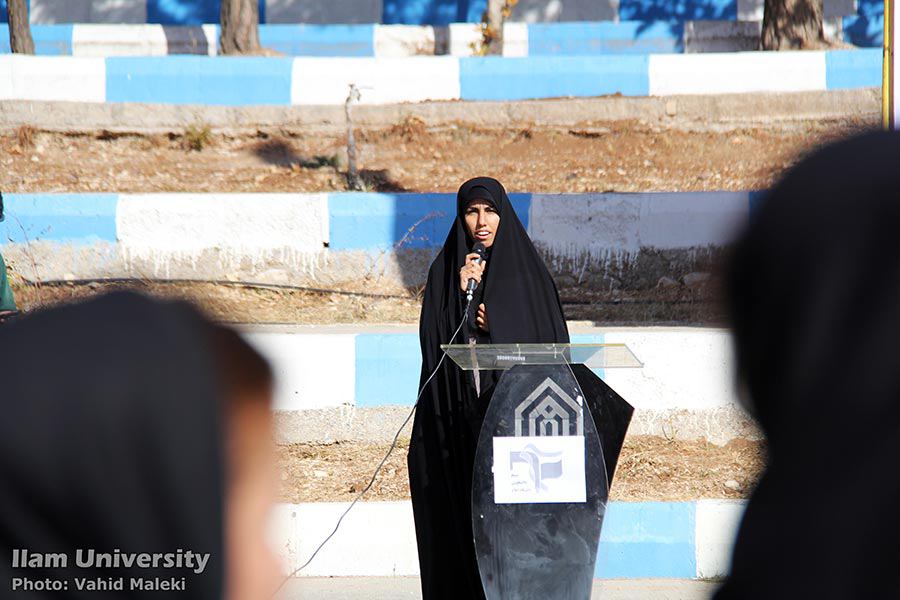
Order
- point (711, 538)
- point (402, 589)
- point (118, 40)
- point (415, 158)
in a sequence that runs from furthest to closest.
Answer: point (118, 40), point (415, 158), point (711, 538), point (402, 589)

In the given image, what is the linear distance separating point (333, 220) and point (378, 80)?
3.26m

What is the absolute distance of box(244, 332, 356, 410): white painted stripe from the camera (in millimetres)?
6316

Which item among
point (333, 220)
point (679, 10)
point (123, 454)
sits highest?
point (679, 10)

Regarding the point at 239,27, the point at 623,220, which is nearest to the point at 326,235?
the point at 623,220

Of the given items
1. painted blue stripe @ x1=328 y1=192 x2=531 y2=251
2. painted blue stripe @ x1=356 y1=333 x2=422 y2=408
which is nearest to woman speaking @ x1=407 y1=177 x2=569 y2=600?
painted blue stripe @ x1=356 y1=333 x2=422 y2=408

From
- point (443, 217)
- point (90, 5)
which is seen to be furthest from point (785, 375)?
point (90, 5)

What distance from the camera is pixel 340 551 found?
17.2 feet

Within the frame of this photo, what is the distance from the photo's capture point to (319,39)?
1378cm

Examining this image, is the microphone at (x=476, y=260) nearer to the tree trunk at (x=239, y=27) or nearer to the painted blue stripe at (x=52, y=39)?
the tree trunk at (x=239, y=27)

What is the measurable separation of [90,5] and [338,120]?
16.4 ft

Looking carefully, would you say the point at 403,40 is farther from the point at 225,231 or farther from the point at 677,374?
the point at 677,374

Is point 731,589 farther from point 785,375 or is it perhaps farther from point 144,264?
point 144,264

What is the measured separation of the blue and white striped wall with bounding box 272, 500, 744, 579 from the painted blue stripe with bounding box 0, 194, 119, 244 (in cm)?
364

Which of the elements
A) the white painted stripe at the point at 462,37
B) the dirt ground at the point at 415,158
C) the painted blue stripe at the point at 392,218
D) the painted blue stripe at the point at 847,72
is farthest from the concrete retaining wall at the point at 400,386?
the white painted stripe at the point at 462,37
